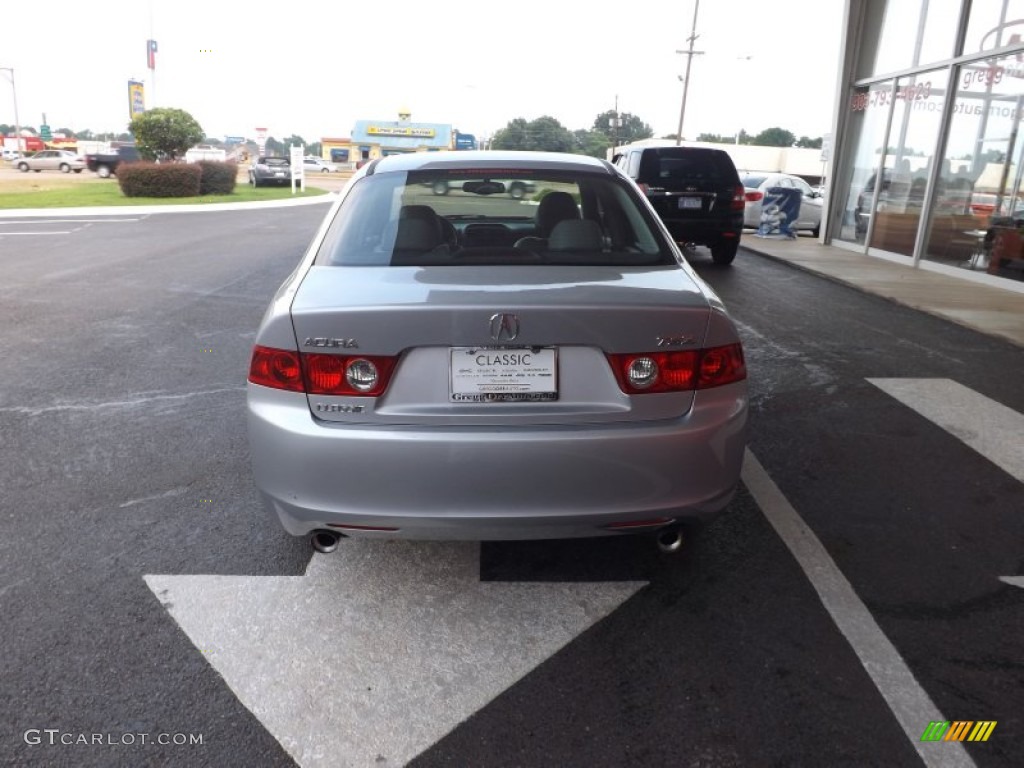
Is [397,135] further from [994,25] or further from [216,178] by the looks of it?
[994,25]

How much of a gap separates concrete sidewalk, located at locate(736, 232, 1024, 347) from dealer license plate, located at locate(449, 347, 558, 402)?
6711mm

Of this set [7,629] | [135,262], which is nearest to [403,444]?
[7,629]

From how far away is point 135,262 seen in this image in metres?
11.5

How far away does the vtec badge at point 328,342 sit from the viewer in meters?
2.48

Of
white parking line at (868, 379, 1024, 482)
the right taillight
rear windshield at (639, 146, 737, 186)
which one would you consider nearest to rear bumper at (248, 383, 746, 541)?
white parking line at (868, 379, 1024, 482)

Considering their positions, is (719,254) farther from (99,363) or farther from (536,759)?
(536,759)

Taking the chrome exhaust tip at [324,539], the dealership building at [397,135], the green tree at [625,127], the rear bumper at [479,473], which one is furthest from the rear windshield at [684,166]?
the green tree at [625,127]

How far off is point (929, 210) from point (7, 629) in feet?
46.0

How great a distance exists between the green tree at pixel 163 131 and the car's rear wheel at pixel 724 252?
22445mm

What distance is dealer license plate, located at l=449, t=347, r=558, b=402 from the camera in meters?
2.49

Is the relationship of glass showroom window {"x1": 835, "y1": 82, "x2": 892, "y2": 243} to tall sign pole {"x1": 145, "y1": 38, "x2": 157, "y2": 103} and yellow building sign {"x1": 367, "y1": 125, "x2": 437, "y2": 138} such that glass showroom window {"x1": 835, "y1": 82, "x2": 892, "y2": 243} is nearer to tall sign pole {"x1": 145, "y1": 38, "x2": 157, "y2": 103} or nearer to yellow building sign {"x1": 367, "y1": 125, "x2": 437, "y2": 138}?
tall sign pole {"x1": 145, "y1": 38, "x2": 157, "y2": 103}

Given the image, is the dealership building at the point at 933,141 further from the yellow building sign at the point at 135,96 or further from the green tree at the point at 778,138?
the green tree at the point at 778,138

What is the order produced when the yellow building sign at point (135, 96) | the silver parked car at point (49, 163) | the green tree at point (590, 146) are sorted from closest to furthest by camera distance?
the green tree at point (590, 146) → the yellow building sign at point (135, 96) → the silver parked car at point (49, 163)

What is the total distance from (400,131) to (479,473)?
8311 cm
